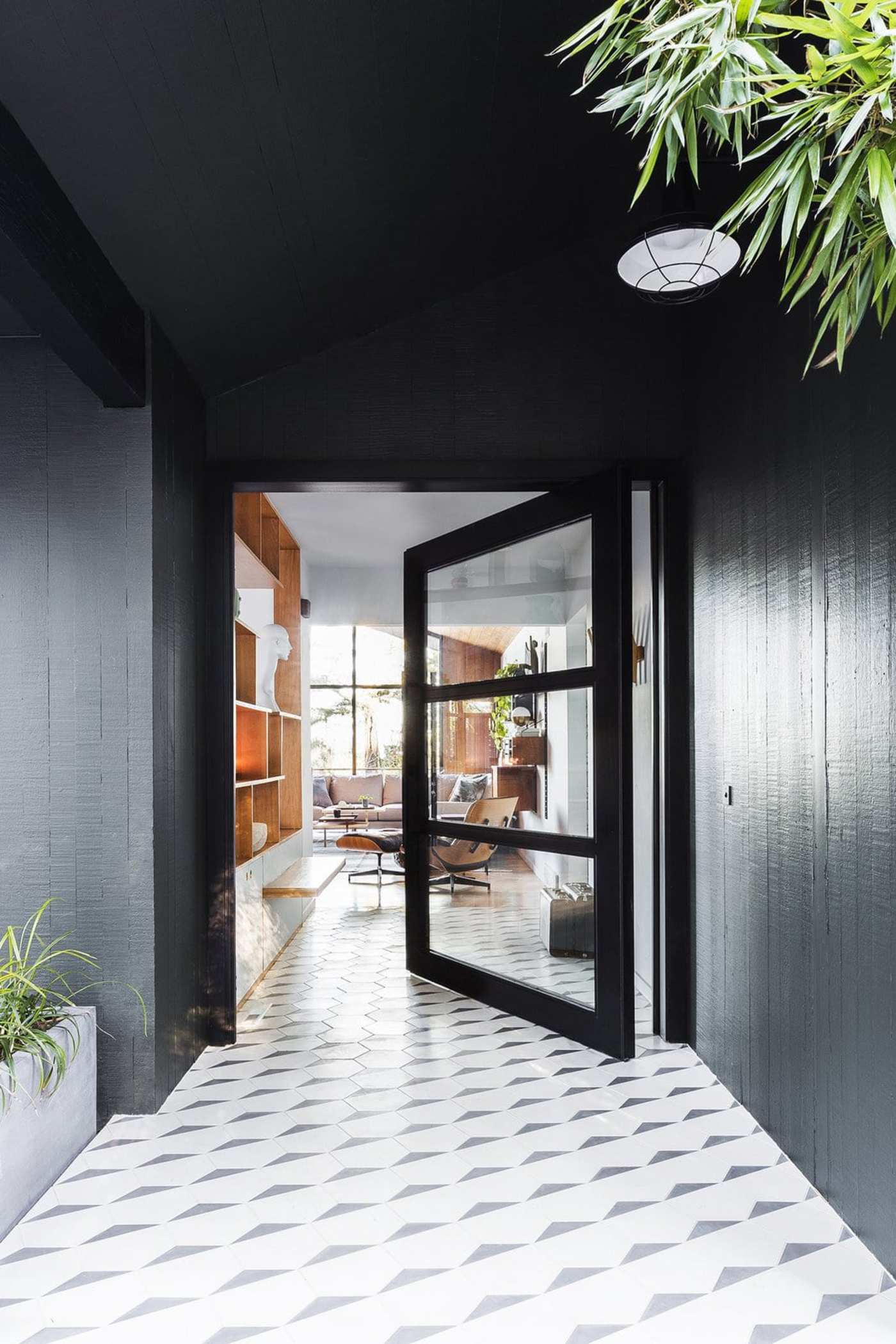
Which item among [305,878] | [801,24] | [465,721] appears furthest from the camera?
[305,878]

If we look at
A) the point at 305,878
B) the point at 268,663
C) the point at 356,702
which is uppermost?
the point at 268,663

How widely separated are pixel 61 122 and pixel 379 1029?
3.30 meters

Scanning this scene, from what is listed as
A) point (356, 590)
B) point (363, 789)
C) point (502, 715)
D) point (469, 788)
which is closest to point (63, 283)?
point (502, 715)

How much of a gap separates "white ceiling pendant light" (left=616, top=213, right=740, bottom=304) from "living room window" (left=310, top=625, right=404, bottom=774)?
9.88 metres

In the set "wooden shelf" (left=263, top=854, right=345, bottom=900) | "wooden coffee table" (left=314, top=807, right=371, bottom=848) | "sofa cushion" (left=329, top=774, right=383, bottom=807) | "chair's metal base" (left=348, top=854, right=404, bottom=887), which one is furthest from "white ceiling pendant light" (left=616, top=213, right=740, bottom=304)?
"sofa cushion" (left=329, top=774, right=383, bottom=807)

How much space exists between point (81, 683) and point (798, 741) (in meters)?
2.19

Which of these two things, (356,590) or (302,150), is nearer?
(302,150)

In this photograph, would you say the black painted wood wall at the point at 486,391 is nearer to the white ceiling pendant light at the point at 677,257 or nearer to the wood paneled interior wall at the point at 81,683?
the wood paneled interior wall at the point at 81,683

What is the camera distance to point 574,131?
3111mm

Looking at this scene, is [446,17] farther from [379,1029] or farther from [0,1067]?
[379,1029]

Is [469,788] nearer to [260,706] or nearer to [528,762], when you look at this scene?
[528,762]

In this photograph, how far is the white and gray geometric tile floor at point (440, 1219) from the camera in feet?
6.59

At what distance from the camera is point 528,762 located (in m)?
4.08

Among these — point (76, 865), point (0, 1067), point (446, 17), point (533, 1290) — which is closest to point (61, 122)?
point (446, 17)
